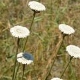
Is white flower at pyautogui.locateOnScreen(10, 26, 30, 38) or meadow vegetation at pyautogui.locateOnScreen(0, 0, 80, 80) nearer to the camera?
white flower at pyautogui.locateOnScreen(10, 26, 30, 38)

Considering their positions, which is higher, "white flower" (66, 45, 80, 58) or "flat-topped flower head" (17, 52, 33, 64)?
"white flower" (66, 45, 80, 58)

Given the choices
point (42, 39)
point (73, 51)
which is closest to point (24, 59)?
point (73, 51)

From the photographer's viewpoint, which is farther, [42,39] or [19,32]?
[42,39]

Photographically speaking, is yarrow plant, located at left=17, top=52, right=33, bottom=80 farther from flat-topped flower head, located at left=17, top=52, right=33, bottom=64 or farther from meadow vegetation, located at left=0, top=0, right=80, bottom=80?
meadow vegetation, located at left=0, top=0, right=80, bottom=80

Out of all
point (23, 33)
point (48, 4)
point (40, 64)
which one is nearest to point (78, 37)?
point (48, 4)

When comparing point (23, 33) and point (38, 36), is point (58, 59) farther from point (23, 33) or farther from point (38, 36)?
point (23, 33)

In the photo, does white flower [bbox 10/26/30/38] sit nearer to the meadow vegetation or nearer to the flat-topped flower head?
the flat-topped flower head

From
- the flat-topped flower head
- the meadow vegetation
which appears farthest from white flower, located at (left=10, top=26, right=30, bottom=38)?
the meadow vegetation

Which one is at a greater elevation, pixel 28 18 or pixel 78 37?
pixel 28 18

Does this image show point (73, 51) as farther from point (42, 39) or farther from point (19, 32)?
point (42, 39)

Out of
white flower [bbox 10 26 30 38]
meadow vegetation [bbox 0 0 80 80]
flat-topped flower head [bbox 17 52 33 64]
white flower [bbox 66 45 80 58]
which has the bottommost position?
meadow vegetation [bbox 0 0 80 80]

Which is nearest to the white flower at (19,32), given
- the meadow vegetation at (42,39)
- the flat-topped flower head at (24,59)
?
the flat-topped flower head at (24,59)
